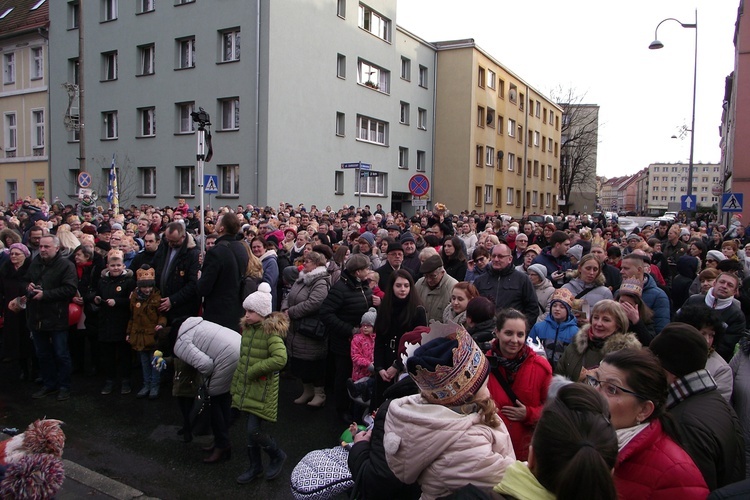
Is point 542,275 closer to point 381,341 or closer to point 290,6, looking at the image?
point 381,341

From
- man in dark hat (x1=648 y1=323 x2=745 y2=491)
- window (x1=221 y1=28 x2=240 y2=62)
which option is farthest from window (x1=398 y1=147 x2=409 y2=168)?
man in dark hat (x1=648 y1=323 x2=745 y2=491)

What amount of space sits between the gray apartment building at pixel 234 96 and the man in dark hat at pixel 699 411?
22.7 m

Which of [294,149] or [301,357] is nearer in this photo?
[301,357]

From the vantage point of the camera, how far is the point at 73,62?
99.4 feet

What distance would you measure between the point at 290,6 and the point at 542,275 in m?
22.1

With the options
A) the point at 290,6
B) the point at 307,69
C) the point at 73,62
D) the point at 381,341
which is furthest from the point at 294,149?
the point at 381,341

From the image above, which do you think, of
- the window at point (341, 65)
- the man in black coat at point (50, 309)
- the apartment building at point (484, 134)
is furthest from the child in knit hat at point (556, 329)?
the apartment building at point (484, 134)

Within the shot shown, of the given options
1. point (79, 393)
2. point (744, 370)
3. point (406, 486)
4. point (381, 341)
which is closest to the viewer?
point (406, 486)

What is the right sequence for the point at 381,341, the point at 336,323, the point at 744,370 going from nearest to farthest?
the point at 744,370, the point at 381,341, the point at 336,323

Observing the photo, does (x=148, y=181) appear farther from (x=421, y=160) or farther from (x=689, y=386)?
(x=689, y=386)

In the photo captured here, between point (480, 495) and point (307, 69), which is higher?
point (307, 69)

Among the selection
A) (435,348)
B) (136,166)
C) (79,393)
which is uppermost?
(136,166)

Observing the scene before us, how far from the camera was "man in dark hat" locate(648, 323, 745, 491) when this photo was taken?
259 cm

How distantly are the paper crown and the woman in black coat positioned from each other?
386 cm
